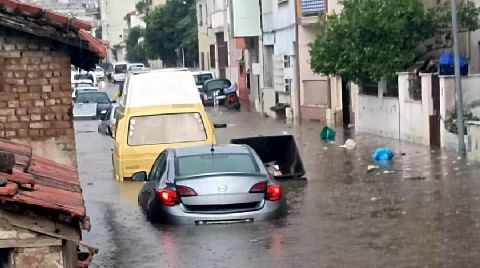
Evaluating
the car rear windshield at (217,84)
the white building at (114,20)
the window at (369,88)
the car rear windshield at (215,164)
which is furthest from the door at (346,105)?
the white building at (114,20)

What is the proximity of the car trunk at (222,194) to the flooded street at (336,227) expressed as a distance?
274 mm

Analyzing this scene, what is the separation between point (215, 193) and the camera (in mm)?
16609

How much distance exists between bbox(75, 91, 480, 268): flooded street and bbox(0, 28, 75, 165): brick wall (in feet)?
5.73

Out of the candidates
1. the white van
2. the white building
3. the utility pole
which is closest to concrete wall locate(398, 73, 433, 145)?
the utility pole

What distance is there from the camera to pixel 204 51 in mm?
83375

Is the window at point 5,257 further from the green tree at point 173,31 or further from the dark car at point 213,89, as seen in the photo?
the green tree at point 173,31

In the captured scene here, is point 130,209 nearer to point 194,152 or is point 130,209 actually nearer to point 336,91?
point 194,152

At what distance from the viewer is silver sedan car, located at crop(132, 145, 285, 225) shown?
16656 mm

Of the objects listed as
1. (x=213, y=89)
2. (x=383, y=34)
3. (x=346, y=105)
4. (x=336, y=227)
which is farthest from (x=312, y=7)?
(x=336, y=227)

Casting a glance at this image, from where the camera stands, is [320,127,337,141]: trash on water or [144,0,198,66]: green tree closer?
[320,127,337,141]: trash on water

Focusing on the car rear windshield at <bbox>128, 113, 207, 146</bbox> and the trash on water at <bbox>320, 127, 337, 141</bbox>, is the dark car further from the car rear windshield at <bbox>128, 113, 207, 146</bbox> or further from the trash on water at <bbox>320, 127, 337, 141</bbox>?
the car rear windshield at <bbox>128, 113, 207, 146</bbox>

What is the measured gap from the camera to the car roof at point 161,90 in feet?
84.2

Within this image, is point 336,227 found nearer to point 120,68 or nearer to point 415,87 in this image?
point 415,87

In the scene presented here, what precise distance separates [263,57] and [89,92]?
8066 millimetres
